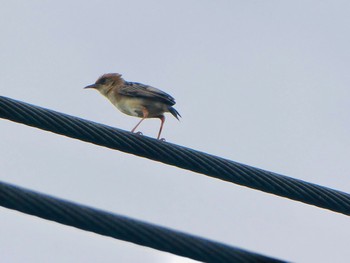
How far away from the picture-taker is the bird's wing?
44.3 ft

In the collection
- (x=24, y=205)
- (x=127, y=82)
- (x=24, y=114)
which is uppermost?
(x=127, y=82)

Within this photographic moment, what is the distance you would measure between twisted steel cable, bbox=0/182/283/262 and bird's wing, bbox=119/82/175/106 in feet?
25.4

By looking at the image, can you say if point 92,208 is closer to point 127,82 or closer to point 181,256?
point 181,256

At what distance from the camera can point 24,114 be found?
7012 mm

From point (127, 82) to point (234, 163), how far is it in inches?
308

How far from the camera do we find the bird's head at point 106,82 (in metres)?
15.6

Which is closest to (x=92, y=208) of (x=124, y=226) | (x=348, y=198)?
(x=124, y=226)

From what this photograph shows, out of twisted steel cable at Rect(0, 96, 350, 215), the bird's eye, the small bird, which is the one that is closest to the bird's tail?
the small bird

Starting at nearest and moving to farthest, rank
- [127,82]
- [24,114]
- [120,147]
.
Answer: [24,114] → [120,147] → [127,82]

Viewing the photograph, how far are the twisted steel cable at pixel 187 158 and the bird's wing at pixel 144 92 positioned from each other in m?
6.03

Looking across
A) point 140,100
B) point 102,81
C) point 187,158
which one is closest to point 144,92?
point 140,100

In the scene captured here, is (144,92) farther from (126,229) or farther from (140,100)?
(126,229)

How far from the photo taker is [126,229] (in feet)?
18.8

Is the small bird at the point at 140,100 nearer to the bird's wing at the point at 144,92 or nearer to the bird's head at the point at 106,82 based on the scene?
the bird's wing at the point at 144,92
